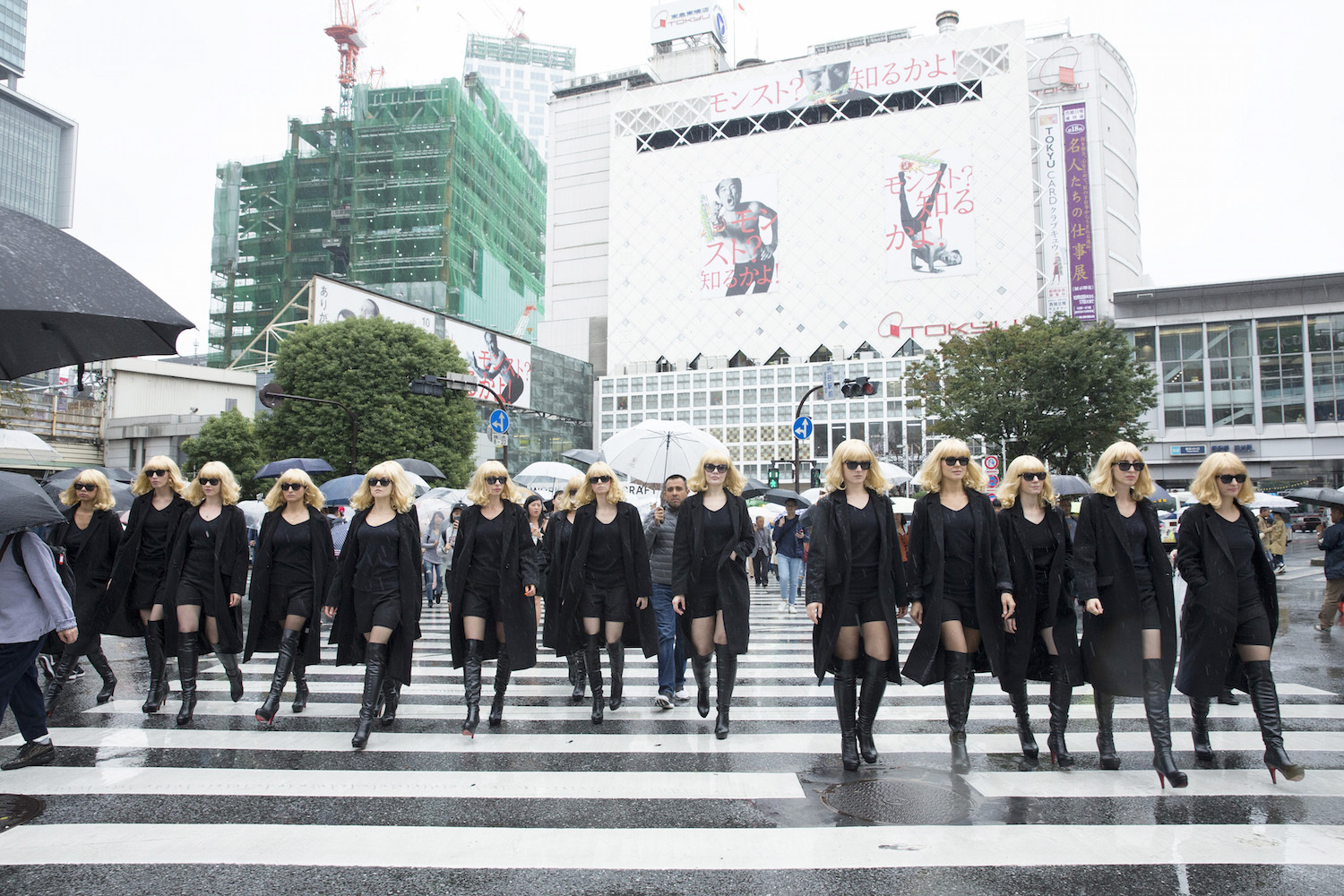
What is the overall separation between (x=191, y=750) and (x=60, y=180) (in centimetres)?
15456

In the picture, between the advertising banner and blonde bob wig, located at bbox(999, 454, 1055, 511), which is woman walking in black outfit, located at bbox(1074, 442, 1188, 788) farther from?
the advertising banner

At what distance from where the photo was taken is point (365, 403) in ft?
113

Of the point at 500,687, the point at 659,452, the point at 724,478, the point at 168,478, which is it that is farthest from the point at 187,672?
the point at 659,452

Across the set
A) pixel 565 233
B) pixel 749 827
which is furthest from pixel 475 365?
pixel 749 827

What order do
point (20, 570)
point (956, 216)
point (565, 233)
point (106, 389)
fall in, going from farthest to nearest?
point (565, 233)
point (956, 216)
point (106, 389)
point (20, 570)

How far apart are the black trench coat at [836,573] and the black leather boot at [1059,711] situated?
93 centimetres

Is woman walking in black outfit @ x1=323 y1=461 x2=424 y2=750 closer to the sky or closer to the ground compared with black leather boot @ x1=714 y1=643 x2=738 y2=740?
closer to the sky

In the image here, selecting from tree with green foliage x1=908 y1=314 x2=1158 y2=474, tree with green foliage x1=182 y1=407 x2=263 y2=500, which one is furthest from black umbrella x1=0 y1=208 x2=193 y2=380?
tree with green foliage x1=182 y1=407 x2=263 y2=500

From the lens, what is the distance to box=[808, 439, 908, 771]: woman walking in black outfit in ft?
16.7

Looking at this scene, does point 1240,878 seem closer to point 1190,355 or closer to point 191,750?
point 191,750

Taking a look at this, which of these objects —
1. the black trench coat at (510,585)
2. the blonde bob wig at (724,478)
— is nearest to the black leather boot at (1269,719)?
the blonde bob wig at (724,478)

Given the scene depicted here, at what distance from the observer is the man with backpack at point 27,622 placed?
16.0ft

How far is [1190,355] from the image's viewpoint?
51.7 metres

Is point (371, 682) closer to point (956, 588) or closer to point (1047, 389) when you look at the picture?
point (956, 588)
